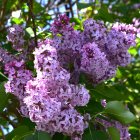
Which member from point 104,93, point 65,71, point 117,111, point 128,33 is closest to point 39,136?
point 65,71

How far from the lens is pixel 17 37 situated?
258 cm

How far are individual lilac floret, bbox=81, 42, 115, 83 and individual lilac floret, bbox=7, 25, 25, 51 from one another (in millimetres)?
599

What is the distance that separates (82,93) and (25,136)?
344 mm

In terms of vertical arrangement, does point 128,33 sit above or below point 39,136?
above

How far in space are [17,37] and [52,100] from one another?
34.2 inches

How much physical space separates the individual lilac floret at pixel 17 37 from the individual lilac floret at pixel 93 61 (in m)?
0.60

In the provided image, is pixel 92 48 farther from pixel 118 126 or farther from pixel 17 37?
pixel 17 37

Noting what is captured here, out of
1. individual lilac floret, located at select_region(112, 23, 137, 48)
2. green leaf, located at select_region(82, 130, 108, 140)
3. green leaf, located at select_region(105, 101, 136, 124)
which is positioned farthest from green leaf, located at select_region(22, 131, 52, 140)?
individual lilac floret, located at select_region(112, 23, 137, 48)

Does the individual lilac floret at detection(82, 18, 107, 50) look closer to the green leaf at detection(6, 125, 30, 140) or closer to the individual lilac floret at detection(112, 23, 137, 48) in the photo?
the individual lilac floret at detection(112, 23, 137, 48)

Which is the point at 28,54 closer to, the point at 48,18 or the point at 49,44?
the point at 49,44

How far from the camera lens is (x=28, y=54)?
2574mm

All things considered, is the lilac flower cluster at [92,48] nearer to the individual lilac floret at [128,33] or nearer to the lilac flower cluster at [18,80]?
the individual lilac floret at [128,33]

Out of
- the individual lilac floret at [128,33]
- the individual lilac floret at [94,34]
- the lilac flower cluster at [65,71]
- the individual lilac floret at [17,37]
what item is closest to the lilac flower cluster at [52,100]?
the lilac flower cluster at [65,71]

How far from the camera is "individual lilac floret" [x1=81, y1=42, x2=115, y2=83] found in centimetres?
206
